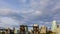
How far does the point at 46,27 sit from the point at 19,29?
1599 mm

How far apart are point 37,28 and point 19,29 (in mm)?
1091

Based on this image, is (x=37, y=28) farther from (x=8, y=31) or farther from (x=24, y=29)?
(x=8, y=31)

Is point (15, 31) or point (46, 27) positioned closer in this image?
point (46, 27)

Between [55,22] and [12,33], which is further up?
[55,22]

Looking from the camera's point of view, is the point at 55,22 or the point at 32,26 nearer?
the point at 32,26

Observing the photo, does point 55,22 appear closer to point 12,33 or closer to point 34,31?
point 34,31

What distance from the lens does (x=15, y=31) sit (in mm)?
10039

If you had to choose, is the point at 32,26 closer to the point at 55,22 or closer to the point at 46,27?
the point at 46,27

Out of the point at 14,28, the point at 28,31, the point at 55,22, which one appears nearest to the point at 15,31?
the point at 14,28

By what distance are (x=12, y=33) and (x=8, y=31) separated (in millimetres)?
306

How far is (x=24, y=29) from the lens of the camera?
9.55 m

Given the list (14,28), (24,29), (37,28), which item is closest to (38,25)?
(37,28)

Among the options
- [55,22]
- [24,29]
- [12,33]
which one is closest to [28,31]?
[24,29]

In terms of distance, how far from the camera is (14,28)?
32.6ft
